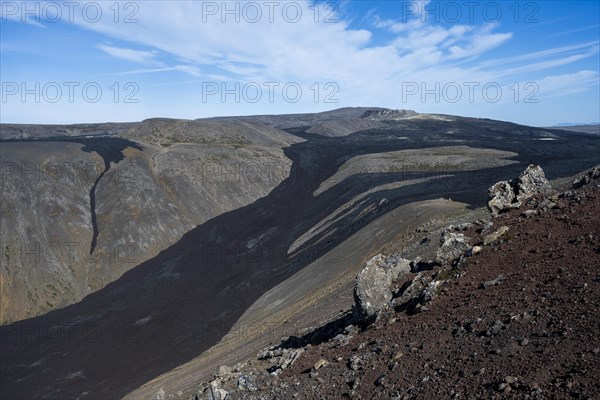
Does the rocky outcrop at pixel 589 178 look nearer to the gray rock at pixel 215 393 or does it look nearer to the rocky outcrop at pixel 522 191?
the rocky outcrop at pixel 522 191

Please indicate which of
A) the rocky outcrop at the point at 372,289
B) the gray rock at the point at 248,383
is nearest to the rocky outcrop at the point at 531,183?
the rocky outcrop at the point at 372,289

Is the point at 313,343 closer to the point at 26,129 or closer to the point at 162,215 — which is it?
the point at 162,215

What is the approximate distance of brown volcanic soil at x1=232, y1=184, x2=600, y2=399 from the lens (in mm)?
10375

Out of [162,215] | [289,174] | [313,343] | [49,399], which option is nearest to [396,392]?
[313,343]

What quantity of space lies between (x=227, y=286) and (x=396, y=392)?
142ft

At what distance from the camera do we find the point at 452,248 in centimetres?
1777

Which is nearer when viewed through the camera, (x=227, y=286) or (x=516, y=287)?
(x=516, y=287)

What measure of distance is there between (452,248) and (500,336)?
5988 mm

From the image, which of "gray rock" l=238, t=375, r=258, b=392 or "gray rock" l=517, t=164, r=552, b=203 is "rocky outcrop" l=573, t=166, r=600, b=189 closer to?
"gray rock" l=517, t=164, r=552, b=203

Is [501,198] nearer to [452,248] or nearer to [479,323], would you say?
[452,248]

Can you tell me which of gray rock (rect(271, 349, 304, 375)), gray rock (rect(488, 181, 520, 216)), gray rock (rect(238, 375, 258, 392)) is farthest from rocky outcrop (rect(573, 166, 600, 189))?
gray rock (rect(238, 375, 258, 392))

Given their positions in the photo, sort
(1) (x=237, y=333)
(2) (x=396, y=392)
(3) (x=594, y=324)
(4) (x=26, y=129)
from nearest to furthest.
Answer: (3) (x=594, y=324) → (2) (x=396, y=392) → (1) (x=237, y=333) → (4) (x=26, y=129)

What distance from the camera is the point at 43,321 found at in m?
53.6

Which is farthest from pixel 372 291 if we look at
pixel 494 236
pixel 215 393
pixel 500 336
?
pixel 215 393
